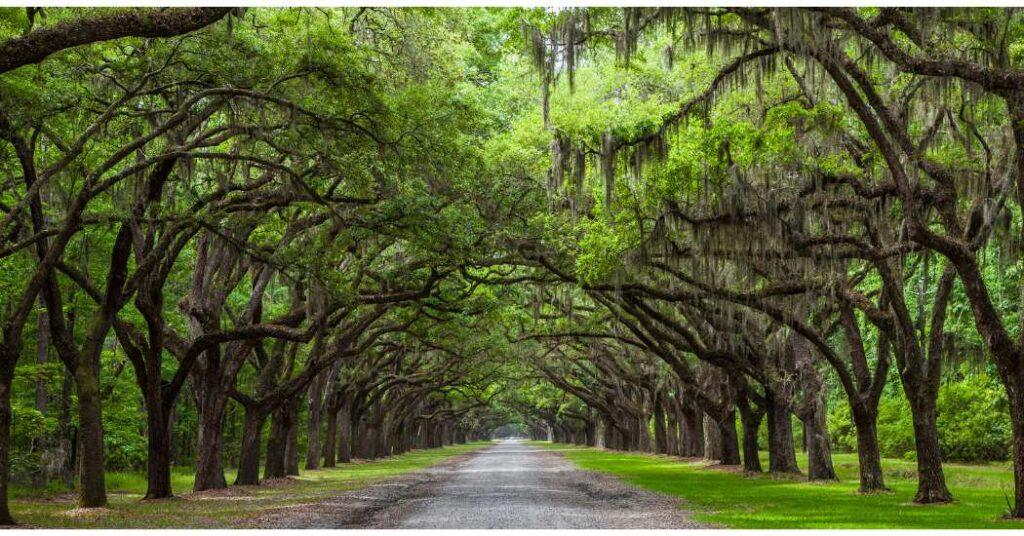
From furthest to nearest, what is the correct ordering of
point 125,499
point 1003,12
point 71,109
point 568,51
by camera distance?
point 125,499 < point 71,109 < point 568,51 < point 1003,12

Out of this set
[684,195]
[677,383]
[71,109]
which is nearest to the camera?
[71,109]

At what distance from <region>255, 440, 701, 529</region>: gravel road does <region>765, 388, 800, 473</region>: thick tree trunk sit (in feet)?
23.1

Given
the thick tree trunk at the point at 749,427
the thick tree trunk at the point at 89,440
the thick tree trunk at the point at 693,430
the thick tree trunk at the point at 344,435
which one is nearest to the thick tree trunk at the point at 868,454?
the thick tree trunk at the point at 749,427

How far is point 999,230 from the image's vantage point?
1903 cm

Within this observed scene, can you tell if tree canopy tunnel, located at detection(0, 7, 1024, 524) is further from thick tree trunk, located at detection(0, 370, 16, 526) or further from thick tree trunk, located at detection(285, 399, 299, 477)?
thick tree trunk, located at detection(285, 399, 299, 477)

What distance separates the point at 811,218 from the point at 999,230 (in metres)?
3.87

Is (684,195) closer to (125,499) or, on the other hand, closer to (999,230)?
(999,230)

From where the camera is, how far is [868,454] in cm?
2433

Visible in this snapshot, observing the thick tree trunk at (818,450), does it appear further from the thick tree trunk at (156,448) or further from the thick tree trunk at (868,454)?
the thick tree trunk at (156,448)

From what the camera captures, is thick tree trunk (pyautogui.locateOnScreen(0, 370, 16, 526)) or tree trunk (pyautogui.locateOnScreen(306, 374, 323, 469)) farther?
tree trunk (pyautogui.locateOnScreen(306, 374, 323, 469))

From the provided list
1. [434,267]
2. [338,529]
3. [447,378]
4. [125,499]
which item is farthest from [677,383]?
[338,529]

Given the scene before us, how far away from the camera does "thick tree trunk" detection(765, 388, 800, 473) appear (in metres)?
33.6

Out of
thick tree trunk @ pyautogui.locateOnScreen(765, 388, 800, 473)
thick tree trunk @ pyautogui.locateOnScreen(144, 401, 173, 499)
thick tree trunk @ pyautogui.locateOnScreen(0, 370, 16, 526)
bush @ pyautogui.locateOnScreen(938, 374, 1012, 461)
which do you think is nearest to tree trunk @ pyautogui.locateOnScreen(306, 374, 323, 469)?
thick tree trunk @ pyautogui.locateOnScreen(765, 388, 800, 473)

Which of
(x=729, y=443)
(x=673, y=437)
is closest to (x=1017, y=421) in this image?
(x=729, y=443)
